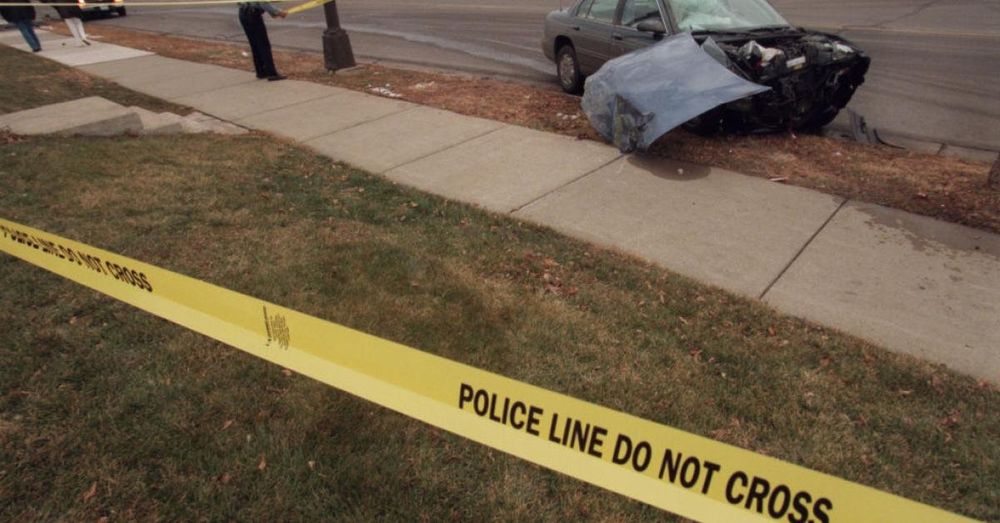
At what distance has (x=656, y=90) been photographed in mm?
6133

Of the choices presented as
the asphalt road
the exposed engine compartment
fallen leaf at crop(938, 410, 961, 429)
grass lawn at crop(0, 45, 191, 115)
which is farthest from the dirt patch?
grass lawn at crop(0, 45, 191, 115)

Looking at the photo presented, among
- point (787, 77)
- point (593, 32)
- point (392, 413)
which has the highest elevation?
point (593, 32)

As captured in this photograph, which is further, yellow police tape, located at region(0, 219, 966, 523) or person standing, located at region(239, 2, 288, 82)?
person standing, located at region(239, 2, 288, 82)

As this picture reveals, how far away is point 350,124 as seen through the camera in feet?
25.7

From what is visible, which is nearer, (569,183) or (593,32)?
(569,183)

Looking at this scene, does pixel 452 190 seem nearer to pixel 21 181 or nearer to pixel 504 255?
pixel 504 255

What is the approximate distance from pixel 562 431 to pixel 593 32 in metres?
7.58

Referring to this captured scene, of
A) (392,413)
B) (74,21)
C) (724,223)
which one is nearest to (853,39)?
(724,223)

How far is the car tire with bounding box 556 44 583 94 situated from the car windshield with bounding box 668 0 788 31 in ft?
6.27

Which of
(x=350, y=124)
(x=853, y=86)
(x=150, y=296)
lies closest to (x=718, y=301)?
(x=150, y=296)

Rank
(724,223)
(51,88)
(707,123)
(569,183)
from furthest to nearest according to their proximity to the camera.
→ 1. (51,88)
2. (707,123)
3. (569,183)
4. (724,223)

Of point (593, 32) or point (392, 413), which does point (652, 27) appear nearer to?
point (593, 32)

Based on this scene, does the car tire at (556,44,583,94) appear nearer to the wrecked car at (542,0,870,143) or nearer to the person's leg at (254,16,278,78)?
the wrecked car at (542,0,870,143)

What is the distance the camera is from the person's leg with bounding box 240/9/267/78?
9.65 m
